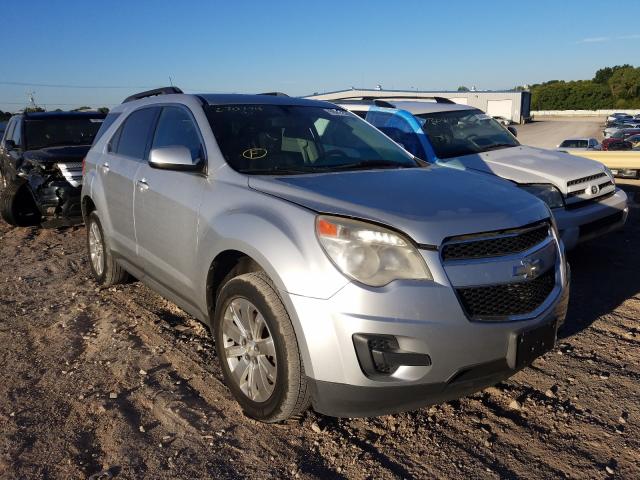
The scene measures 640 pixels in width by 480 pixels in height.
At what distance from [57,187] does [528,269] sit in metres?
6.98

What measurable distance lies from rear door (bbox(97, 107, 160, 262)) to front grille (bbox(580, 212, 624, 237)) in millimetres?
4225

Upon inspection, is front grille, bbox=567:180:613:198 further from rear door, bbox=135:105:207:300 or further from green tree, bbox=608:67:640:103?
green tree, bbox=608:67:640:103

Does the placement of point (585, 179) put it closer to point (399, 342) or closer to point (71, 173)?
point (399, 342)

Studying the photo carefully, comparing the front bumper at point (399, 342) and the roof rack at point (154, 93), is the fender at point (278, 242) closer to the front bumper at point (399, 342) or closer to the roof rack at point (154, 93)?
the front bumper at point (399, 342)

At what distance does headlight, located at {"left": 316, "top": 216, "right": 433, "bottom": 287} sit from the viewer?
2596mm

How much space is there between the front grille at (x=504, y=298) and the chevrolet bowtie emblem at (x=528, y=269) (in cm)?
3

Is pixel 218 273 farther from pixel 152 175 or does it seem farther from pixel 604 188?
pixel 604 188

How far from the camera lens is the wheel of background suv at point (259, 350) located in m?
2.77

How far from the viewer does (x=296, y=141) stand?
395cm

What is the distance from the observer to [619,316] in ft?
15.0

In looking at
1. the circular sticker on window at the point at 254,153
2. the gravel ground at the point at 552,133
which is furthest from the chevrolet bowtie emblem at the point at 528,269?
the gravel ground at the point at 552,133

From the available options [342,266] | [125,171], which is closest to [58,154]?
[125,171]

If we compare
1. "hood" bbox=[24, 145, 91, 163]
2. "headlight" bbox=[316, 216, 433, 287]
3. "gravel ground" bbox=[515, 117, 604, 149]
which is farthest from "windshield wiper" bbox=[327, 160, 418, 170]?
"gravel ground" bbox=[515, 117, 604, 149]

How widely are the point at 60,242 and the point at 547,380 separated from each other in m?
6.70
